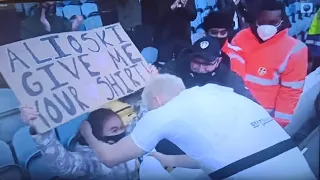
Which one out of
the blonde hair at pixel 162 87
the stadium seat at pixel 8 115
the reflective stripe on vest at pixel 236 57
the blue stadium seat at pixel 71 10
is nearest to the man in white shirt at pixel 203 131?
the blonde hair at pixel 162 87

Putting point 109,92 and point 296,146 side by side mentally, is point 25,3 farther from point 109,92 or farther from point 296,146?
point 296,146

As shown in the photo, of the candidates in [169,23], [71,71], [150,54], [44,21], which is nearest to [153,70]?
[150,54]

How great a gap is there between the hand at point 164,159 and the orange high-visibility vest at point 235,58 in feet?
1.19

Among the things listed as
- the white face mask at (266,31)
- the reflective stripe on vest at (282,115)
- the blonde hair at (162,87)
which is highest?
the white face mask at (266,31)

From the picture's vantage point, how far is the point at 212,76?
1625 millimetres

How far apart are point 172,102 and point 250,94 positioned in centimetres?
26

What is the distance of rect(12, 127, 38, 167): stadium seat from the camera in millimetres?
1553

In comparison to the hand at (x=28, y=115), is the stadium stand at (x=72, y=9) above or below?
above

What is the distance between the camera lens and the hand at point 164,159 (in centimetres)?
163

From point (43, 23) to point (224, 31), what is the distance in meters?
0.59

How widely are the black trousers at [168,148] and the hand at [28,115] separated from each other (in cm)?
40

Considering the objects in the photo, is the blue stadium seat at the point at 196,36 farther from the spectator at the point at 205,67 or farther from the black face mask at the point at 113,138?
the black face mask at the point at 113,138

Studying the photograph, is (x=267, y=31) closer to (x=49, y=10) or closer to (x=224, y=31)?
(x=224, y=31)

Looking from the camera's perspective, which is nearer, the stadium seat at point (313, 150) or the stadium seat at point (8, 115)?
the stadium seat at point (8, 115)
